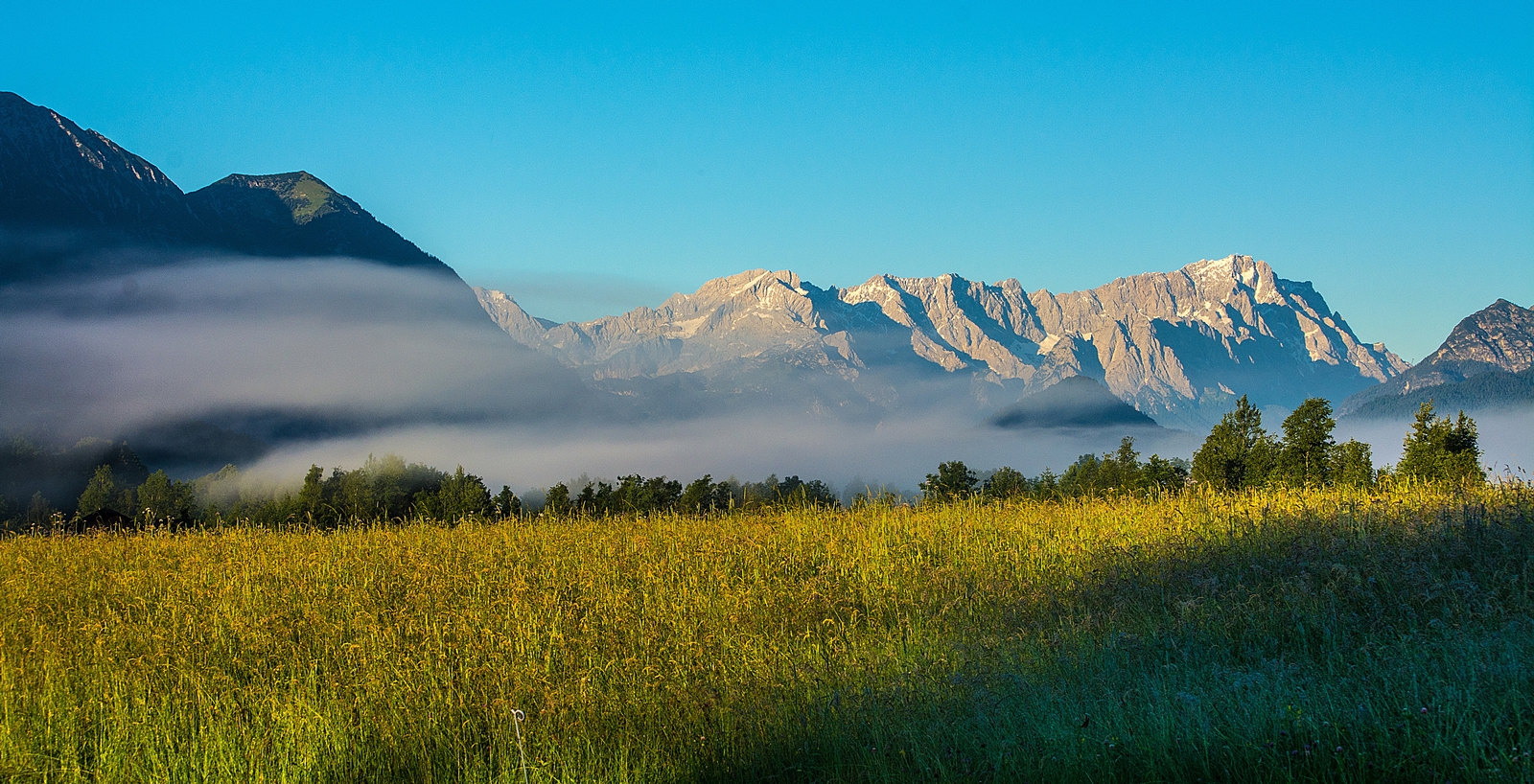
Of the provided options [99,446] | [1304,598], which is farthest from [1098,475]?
[99,446]

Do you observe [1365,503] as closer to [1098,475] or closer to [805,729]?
[805,729]

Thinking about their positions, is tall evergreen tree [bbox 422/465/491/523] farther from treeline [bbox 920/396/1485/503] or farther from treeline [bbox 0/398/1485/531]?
treeline [bbox 920/396/1485/503]

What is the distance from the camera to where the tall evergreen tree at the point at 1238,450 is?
37094mm

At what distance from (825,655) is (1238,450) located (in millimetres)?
37966

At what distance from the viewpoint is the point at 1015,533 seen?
38.7ft

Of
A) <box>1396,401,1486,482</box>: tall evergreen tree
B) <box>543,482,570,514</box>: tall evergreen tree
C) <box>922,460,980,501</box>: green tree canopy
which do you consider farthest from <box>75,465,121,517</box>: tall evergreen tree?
<box>1396,401,1486,482</box>: tall evergreen tree

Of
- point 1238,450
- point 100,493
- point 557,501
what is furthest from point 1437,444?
point 100,493

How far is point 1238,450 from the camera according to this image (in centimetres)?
3994

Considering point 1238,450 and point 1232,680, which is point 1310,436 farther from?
point 1232,680

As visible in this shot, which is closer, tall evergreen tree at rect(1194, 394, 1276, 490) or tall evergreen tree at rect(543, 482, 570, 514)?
tall evergreen tree at rect(543, 482, 570, 514)

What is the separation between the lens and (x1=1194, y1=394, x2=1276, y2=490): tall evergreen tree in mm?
37094

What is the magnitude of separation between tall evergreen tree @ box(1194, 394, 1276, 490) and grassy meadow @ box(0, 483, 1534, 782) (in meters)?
27.5

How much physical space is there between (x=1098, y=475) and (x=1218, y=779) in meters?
42.6

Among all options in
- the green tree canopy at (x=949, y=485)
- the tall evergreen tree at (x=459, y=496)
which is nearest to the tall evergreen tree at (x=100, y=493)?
the tall evergreen tree at (x=459, y=496)
